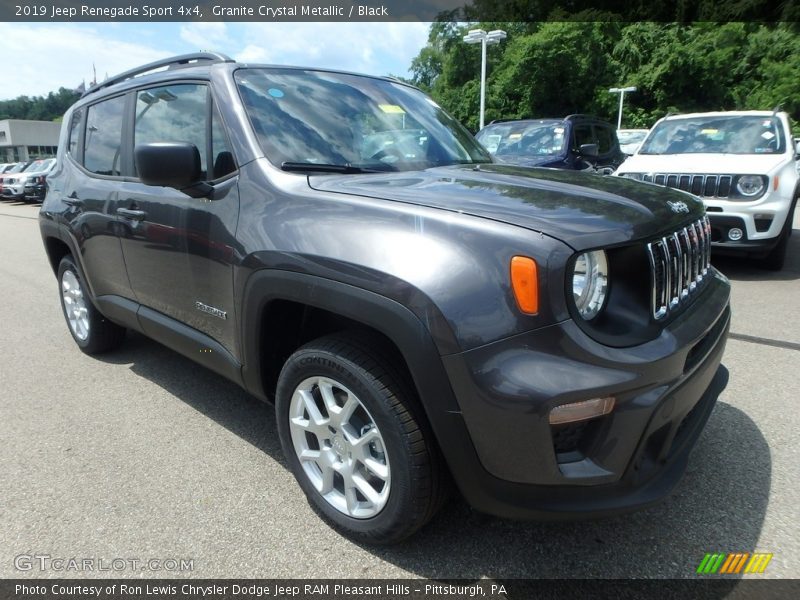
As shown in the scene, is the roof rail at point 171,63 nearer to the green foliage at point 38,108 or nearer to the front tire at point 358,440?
the front tire at point 358,440

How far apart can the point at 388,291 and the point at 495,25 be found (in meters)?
42.4

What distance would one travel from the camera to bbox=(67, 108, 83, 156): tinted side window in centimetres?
393

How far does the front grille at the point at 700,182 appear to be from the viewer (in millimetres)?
6031

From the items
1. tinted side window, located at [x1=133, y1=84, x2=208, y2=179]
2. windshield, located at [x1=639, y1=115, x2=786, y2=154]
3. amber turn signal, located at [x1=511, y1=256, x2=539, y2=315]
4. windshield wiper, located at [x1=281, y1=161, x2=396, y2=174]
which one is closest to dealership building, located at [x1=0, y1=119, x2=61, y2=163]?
windshield, located at [x1=639, y1=115, x2=786, y2=154]

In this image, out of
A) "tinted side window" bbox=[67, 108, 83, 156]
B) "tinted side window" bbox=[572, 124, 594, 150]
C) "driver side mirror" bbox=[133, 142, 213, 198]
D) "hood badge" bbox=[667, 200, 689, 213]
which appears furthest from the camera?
"tinted side window" bbox=[572, 124, 594, 150]

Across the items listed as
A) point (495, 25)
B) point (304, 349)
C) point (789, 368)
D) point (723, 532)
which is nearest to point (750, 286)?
point (789, 368)

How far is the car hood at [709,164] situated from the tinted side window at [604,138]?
2.48m

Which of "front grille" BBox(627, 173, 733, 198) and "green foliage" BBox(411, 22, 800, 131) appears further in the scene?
"green foliage" BBox(411, 22, 800, 131)

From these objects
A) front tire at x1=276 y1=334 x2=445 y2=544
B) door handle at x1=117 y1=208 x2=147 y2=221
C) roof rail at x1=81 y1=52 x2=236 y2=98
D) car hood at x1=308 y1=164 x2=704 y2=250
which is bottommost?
front tire at x1=276 y1=334 x2=445 y2=544

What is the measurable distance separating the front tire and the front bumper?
180 mm

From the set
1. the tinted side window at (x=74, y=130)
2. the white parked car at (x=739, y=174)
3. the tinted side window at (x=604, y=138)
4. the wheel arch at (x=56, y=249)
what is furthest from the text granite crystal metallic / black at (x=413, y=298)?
the tinted side window at (x=604, y=138)

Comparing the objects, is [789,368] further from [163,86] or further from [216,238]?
[163,86]

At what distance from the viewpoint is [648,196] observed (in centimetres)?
220

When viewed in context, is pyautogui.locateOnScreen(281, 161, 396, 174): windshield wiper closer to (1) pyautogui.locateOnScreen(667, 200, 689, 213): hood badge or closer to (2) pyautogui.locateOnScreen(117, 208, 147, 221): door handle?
(2) pyautogui.locateOnScreen(117, 208, 147, 221): door handle
